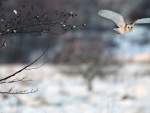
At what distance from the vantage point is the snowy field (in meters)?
10.1

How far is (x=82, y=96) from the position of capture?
1283 cm

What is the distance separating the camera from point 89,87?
14.0 metres

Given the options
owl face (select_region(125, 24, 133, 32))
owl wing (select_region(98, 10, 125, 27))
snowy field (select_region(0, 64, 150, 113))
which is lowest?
owl face (select_region(125, 24, 133, 32))

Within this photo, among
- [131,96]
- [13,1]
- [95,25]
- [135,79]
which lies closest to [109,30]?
[95,25]

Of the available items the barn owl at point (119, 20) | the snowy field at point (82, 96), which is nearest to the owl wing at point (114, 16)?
the barn owl at point (119, 20)

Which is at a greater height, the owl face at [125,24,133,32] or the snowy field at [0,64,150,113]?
the snowy field at [0,64,150,113]

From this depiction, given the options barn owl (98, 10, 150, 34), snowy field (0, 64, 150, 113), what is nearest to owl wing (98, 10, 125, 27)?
barn owl (98, 10, 150, 34)

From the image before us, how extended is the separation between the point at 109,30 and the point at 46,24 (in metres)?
29.6

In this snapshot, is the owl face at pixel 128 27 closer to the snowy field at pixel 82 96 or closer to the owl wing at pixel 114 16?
the owl wing at pixel 114 16

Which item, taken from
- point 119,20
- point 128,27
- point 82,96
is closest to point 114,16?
point 119,20

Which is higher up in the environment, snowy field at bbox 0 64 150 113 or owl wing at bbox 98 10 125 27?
snowy field at bbox 0 64 150 113

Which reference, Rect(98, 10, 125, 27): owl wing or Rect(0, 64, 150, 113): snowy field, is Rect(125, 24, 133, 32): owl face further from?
Rect(0, 64, 150, 113): snowy field

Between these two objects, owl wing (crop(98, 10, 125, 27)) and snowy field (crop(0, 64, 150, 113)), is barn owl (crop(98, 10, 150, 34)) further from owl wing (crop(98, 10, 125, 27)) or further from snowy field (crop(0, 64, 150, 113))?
snowy field (crop(0, 64, 150, 113))

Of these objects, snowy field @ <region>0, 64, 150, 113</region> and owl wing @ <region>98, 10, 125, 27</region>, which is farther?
snowy field @ <region>0, 64, 150, 113</region>
